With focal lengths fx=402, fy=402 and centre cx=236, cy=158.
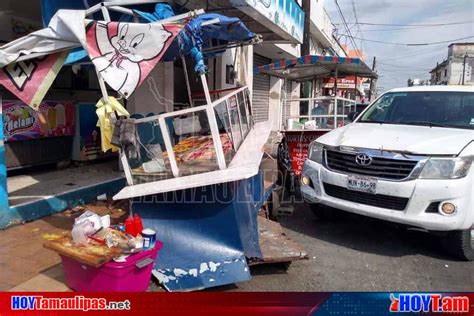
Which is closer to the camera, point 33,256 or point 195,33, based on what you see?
point 195,33

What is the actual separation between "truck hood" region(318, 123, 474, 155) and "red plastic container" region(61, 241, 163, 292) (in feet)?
8.66

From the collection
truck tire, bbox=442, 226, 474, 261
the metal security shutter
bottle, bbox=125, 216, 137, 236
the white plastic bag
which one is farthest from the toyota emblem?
the metal security shutter

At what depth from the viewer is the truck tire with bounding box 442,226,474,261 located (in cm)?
423

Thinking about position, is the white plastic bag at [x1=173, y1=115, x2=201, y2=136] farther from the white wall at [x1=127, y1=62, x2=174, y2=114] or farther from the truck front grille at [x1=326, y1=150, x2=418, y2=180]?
the white wall at [x1=127, y1=62, x2=174, y2=114]

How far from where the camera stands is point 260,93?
50.6ft

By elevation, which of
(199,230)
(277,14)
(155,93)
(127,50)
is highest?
(277,14)

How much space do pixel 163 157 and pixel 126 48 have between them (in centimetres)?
111

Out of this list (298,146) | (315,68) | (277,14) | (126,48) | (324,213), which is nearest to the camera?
(126,48)

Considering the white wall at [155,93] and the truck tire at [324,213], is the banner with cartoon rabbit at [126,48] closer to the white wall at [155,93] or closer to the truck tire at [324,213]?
the truck tire at [324,213]

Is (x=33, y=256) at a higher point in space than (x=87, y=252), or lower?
lower

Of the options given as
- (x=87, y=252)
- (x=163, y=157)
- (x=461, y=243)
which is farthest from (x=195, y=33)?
(x=461, y=243)

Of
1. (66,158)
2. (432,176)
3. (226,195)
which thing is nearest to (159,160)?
(226,195)

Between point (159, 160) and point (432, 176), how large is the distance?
2748 mm

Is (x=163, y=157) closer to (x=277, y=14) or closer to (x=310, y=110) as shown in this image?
(x=310, y=110)
